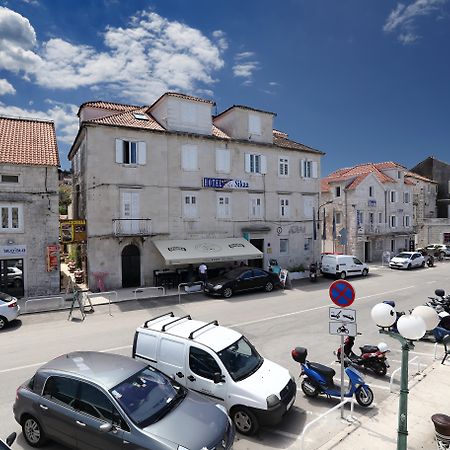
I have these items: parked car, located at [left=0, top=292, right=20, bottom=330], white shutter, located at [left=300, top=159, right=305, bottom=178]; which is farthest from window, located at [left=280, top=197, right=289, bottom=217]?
parked car, located at [left=0, top=292, right=20, bottom=330]

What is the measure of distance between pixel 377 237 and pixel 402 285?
50.7ft

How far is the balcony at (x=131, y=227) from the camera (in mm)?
20484

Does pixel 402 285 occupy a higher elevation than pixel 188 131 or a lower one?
lower

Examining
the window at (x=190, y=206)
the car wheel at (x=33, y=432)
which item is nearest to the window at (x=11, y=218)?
the window at (x=190, y=206)

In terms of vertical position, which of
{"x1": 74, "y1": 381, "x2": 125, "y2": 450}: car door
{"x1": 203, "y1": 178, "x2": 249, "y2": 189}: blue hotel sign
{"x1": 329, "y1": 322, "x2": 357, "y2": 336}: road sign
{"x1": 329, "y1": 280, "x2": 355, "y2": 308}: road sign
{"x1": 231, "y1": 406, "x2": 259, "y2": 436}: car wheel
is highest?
{"x1": 203, "y1": 178, "x2": 249, "y2": 189}: blue hotel sign

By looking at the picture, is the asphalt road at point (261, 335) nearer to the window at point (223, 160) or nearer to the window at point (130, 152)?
the window at point (130, 152)

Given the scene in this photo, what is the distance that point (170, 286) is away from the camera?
21406 millimetres

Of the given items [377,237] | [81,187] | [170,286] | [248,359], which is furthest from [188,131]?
[377,237]

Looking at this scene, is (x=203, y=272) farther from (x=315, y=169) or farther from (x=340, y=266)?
(x=315, y=169)

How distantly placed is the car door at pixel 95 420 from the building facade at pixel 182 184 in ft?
48.3

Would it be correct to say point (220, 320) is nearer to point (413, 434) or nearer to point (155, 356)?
point (155, 356)

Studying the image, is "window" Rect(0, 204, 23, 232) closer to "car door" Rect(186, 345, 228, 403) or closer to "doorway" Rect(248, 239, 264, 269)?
"doorway" Rect(248, 239, 264, 269)

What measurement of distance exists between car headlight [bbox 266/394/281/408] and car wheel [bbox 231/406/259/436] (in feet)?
1.24

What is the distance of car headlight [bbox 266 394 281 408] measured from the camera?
6.54 metres
